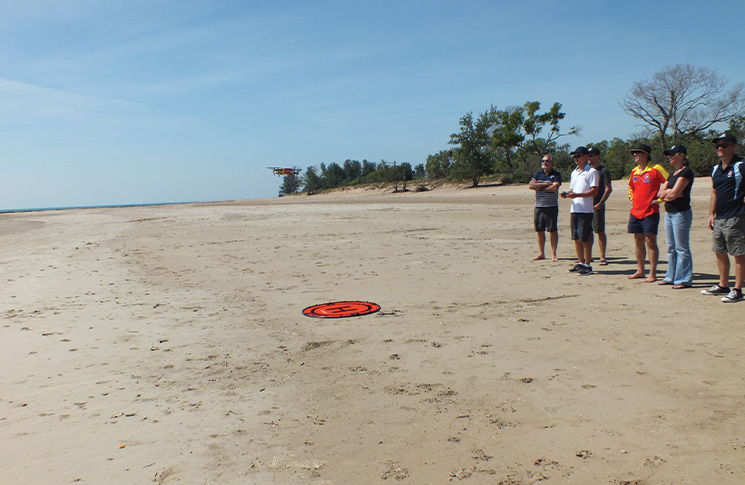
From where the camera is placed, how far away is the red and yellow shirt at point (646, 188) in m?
7.77

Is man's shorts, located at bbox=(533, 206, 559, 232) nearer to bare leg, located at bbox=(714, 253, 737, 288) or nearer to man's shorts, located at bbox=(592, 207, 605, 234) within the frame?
man's shorts, located at bbox=(592, 207, 605, 234)

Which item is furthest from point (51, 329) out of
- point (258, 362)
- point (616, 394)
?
A: point (616, 394)

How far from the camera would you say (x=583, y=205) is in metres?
9.11

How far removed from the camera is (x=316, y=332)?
19.3 ft

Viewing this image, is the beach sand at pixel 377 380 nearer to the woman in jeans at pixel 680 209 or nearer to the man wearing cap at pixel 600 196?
A: the woman in jeans at pixel 680 209

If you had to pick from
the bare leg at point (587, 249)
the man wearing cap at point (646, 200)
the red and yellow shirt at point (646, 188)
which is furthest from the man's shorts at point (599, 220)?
the red and yellow shirt at point (646, 188)

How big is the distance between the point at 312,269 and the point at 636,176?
211 inches

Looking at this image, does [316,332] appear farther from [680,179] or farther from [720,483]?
[680,179]

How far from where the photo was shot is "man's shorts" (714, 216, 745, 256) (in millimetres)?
6395

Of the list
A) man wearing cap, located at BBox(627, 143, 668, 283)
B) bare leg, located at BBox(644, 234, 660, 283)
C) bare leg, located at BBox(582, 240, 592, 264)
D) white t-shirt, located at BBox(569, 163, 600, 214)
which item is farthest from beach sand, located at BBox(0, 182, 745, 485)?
Result: white t-shirt, located at BBox(569, 163, 600, 214)

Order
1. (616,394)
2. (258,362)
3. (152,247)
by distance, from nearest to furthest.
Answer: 1. (616,394)
2. (258,362)
3. (152,247)

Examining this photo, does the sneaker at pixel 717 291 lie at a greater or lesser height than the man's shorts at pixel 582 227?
lesser

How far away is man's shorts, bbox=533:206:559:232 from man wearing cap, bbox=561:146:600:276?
0.69 metres

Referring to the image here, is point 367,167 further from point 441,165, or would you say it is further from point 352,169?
point 441,165
